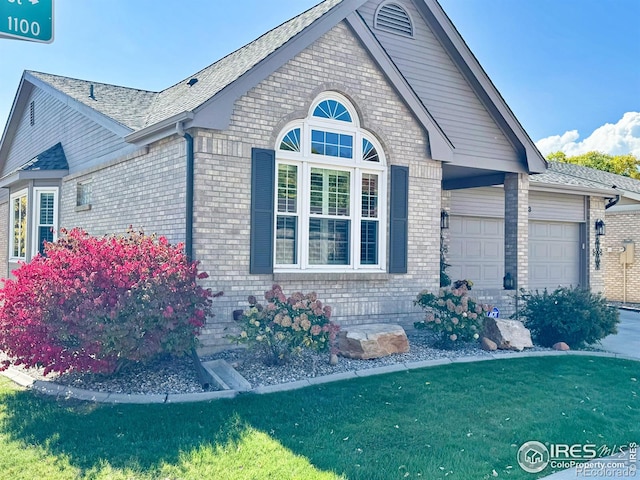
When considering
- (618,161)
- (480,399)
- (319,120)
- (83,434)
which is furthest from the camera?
(618,161)

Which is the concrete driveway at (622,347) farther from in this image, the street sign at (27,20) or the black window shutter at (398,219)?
the street sign at (27,20)

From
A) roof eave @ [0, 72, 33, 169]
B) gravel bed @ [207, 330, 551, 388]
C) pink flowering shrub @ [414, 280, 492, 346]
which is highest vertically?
roof eave @ [0, 72, 33, 169]

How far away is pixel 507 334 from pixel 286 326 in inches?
169

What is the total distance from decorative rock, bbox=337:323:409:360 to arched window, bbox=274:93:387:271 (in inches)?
55.1

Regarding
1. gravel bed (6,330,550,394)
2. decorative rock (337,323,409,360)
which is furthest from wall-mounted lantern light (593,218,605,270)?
decorative rock (337,323,409,360)

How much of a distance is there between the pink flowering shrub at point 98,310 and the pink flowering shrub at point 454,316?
12.9ft

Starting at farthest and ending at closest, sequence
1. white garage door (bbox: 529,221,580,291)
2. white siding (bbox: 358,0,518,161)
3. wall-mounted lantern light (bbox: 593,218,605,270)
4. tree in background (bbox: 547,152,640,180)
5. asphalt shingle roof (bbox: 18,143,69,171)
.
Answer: tree in background (bbox: 547,152,640,180) → wall-mounted lantern light (bbox: 593,218,605,270) → white garage door (bbox: 529,221,580,291) → asphalt shingle roof (bbox: 18,143,69,171) → white siding (bbox: 358,0,518,161)

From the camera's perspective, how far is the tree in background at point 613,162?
41.6 metres

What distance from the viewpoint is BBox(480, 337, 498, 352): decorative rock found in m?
9.52

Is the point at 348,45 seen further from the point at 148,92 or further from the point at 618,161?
the point at 618,161

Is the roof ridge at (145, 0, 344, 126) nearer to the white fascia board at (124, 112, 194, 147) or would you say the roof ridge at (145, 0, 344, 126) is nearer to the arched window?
the white fascia board at (124, 112, 194, 147)

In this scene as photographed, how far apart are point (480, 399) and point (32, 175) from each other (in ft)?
35.4

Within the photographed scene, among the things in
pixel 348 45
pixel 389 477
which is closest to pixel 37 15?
pixel 389 477

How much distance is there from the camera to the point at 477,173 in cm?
1298
